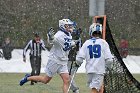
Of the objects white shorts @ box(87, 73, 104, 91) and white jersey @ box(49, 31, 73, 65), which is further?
white jersey @ box(49, 31, 73, 65)

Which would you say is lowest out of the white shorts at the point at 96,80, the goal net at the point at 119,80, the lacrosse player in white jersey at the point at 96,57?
the goal net at the point at 119,80

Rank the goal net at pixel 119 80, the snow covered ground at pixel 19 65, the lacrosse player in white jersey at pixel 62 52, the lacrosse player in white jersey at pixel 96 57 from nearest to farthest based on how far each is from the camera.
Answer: the lacrosse player in white jersey at pixel 96 57 < the goal net at pixel 119 80 < the lacrosse player in white jersey at pixel 62 52 < the snow covered ground at pixel 19 65

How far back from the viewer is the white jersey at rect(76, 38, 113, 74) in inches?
452

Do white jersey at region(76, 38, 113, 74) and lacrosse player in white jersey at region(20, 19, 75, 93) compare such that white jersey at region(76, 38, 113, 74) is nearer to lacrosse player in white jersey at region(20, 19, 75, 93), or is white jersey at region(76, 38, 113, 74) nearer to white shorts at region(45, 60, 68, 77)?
lacrosse player in white jersey at region(20, 19, 75, 93)

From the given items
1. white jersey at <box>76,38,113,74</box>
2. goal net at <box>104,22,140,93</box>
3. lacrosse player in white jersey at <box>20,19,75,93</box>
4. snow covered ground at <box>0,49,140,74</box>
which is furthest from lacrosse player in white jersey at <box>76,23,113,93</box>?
snow covered ground at <box>0,49,140,74</box>

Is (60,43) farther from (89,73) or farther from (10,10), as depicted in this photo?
(10,10)

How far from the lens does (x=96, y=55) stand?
1150 centimetres

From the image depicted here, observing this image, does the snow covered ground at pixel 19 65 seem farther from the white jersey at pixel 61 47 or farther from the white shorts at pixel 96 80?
the white shorts at pixel 96 80

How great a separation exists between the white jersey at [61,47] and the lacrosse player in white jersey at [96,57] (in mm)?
2134

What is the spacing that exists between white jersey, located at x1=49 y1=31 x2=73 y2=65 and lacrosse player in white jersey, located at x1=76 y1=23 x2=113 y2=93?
2.13 meters

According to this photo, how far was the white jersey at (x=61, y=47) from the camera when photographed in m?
13.7

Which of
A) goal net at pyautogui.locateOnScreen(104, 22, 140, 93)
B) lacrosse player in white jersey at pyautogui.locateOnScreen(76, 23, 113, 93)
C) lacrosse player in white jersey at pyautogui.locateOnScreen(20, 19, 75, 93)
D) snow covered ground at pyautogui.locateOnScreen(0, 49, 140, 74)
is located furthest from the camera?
snow covered ground at pyautogui.locateOnScreen(0, 49, 140, 74)

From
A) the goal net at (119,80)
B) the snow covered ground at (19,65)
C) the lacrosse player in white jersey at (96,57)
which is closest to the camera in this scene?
the lacrosse player in white jersey at (96,57)

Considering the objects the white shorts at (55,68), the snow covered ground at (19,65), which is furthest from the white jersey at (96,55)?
the snow covered ground at (19,65)
